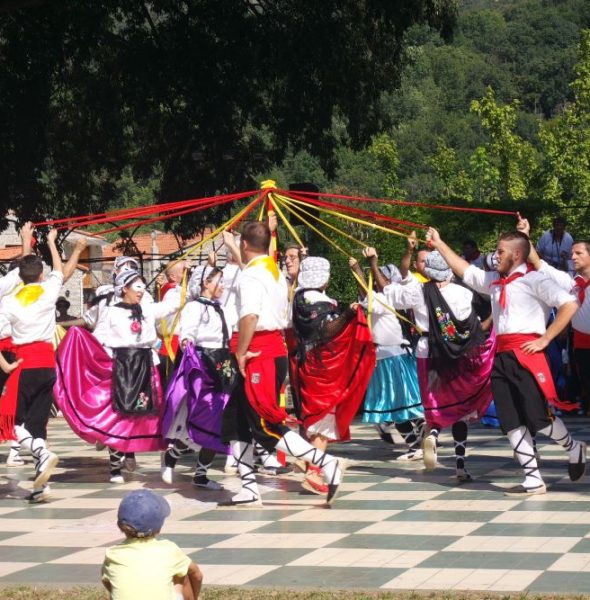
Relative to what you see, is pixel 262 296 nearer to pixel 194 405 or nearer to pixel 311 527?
pixel 194 405

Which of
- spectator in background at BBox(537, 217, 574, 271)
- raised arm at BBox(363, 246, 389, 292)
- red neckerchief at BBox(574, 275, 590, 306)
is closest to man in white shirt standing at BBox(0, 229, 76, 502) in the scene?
raised arm at BBox(363, 246, 389, 292)

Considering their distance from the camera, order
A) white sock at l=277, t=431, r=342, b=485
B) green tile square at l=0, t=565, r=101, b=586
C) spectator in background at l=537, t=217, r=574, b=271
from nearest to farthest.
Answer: green tile square at l=0, t=565, r=101, b=586, white sock at l=277, t=431, r=342, b=485, spectator in background at l=537, t=217, r=574, b=271

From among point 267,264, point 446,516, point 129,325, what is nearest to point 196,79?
point 129,325

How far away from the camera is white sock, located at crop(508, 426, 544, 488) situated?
31.3ft

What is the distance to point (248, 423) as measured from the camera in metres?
9.45

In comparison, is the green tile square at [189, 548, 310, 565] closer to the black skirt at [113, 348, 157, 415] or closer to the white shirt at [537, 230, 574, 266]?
the black skirt at [113, 348, 157, 415]

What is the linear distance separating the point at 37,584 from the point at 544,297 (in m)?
4.30

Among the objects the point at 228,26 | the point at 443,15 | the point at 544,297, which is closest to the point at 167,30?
the point at 228,26

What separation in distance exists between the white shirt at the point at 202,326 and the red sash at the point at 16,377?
1.09 m

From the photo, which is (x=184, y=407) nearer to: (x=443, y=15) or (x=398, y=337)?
(x=398, y=337)

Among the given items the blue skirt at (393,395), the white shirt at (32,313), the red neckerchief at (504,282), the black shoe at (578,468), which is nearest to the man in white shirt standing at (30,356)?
the white shirt at (32,313)

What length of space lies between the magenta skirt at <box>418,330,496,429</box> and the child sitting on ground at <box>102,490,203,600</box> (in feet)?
20.3

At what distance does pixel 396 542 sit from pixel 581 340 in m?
4.75

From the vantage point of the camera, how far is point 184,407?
34.8 feet
